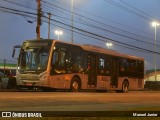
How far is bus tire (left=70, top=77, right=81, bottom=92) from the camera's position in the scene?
29688 mm

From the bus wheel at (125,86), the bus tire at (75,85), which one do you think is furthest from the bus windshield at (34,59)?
the bus wheel at (125,86)

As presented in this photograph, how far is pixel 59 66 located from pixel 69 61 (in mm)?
1105

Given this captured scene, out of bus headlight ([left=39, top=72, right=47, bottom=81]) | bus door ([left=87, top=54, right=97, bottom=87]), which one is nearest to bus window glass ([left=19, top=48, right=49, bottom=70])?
bus headlight ([left=39, top=72, right=47, bottom=81])

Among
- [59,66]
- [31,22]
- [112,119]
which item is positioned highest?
[31,22]

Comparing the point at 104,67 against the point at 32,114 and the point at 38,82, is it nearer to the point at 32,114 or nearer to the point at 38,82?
the point at 38,82

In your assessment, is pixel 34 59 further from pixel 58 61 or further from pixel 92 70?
pixel 92 70

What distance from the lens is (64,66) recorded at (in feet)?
94.7

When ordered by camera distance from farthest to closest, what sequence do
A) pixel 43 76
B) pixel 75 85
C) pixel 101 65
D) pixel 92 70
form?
pixel 101 65, pixel 92 70, pixel 75 85, pixel 43 76

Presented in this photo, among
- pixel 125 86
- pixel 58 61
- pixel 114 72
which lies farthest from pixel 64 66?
pixel 125 86

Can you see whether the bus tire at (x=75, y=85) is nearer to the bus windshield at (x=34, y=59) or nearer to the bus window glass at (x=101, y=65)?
the bus windshield at (x=34, y=59)

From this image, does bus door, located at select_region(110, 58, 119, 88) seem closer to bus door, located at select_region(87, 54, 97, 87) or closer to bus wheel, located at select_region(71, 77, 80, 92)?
bus door, located at select_region(87, 54, 97, 87)

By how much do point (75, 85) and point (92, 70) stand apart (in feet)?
8.88

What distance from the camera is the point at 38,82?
28.2 metres

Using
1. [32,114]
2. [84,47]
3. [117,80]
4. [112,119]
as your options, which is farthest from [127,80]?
[32,114]
